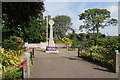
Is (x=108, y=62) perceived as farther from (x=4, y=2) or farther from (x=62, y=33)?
(x=62, y=33)

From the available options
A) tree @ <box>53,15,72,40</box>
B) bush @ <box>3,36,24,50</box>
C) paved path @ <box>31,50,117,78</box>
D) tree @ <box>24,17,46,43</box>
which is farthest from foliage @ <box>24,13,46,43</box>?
paved path @ <box>31,50,117,78</box>

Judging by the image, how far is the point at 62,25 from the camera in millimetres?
46250

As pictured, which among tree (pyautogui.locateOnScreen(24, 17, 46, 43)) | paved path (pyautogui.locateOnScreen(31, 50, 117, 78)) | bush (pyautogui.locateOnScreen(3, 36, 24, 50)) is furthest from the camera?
tree (pyautogui.locateOnScreen(24, 17, 46, 43))

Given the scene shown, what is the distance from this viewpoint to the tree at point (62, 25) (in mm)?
45469

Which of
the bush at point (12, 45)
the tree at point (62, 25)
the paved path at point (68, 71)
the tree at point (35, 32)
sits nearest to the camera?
the paved path at point (68, 71)

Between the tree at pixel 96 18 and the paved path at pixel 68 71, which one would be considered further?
the tree at pixel 96 18

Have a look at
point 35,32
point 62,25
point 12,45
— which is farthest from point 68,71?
point 62,25

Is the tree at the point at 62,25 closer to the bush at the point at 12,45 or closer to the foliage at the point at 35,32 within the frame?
the foliage at the point at 35,32

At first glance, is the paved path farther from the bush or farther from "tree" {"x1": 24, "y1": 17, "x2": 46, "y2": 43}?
"tree" {"x1": 24, "y1": 17, "x2": 46, "y2": 43}

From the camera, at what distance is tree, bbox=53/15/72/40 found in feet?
149

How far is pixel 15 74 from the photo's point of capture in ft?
18.9

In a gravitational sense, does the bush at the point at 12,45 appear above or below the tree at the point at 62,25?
below

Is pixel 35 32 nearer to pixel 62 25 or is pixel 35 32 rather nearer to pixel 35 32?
pixel 35 32

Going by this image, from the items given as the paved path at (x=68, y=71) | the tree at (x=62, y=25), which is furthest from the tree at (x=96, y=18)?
the paved path at (x=68, y=71)
